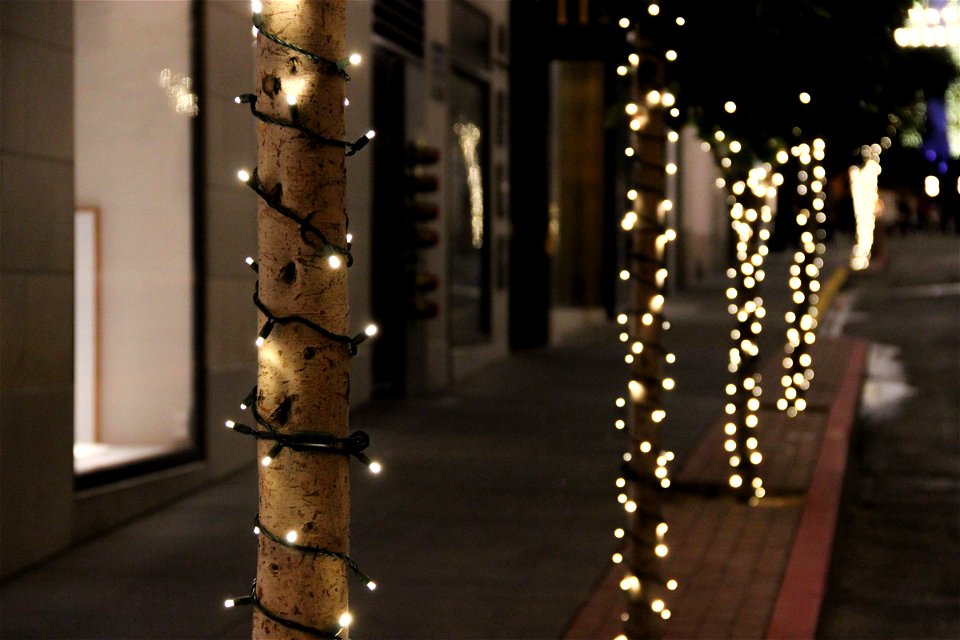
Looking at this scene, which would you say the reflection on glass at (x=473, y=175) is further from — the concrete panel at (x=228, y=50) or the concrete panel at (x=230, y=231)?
the concrete panel at (x=230, y=231)

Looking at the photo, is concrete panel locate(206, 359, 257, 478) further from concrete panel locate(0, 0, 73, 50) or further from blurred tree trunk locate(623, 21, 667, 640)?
blurred tree trunk locate(623, 21, 667, 640)

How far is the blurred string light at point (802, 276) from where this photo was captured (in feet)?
40.6

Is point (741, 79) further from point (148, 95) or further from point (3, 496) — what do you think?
point (3, 496)

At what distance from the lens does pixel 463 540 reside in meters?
7.97

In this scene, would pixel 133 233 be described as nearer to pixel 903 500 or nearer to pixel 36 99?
pixel 36 99

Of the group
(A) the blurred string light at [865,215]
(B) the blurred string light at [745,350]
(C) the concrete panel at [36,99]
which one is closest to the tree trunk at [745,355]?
(B) the blurred string light at [745,350]

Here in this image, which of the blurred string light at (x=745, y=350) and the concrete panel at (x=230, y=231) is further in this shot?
the concrete panel at (x=230, y=231)

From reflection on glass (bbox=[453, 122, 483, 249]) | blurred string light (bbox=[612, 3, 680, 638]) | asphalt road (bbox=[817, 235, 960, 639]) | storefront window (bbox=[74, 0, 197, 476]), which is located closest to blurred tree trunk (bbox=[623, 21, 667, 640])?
blurred string light (bbox=[612, 3, 680, 638])

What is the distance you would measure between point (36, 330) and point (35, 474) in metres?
0.69

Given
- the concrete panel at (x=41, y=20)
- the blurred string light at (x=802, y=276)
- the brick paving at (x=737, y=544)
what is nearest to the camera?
the brick paving at (x=737, y=544)

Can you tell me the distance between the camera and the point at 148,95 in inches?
350

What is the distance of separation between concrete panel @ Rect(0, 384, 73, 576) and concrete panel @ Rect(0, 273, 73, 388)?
7 centimetres

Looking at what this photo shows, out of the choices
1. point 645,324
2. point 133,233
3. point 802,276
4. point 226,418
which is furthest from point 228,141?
point 802,276

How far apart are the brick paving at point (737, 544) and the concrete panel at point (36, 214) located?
312 cm
